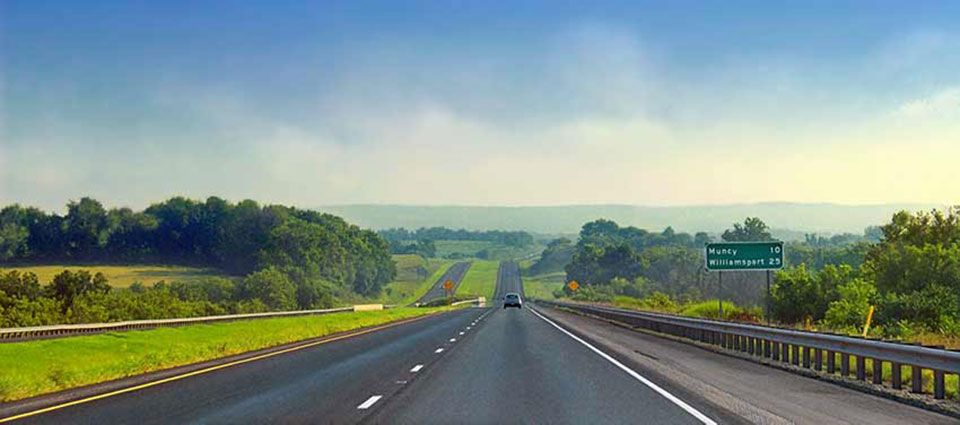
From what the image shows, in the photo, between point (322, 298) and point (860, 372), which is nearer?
point (860, 372)

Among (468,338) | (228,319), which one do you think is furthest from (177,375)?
(228,319)

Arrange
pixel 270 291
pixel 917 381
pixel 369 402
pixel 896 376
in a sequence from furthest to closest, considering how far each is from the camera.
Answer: pixel 270 291
pixel 896 376
pixel 917 381
pixel 369 402

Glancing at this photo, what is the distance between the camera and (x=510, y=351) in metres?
29.6

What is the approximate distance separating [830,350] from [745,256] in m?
29.0

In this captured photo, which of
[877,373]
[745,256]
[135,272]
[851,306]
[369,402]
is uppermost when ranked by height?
[745,256]

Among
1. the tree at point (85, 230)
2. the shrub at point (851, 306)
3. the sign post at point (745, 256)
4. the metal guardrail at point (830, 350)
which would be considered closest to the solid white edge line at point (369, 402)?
the metal guardrail at point (830, 350)

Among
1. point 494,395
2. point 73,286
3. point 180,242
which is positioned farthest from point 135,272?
point 494,395

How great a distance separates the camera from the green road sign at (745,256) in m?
47.5

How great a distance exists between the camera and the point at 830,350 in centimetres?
2028

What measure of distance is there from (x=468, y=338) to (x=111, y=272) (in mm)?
137612

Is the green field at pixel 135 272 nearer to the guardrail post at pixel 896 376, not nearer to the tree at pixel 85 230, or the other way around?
the tree at pixel 85 230

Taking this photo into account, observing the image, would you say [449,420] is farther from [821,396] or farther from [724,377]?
[724,377]

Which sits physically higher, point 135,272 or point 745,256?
point 745,256

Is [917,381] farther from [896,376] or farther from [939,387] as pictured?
[896,376]
